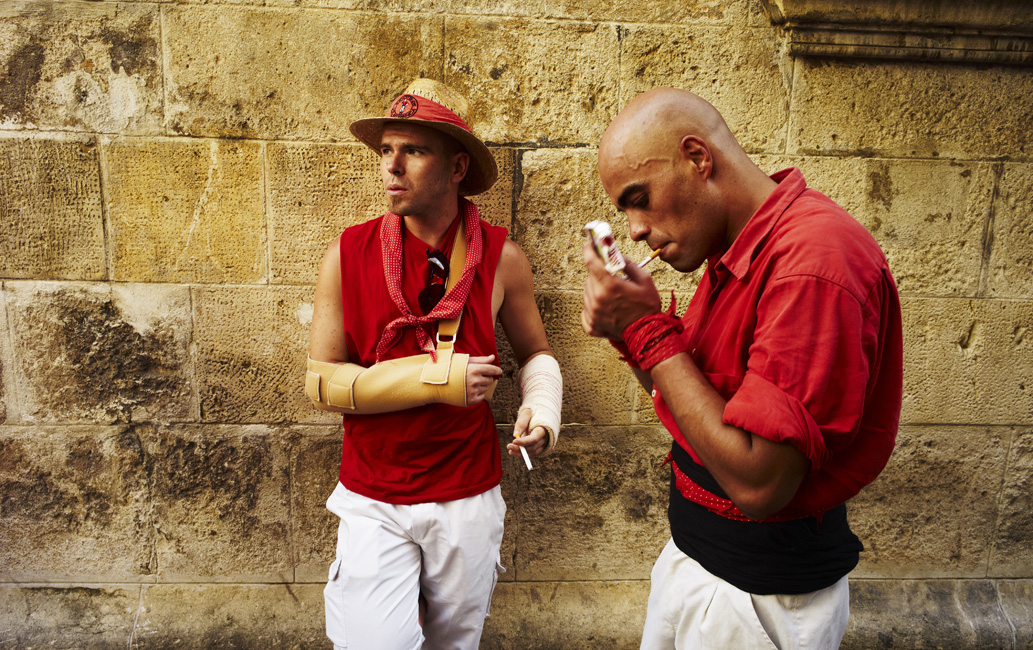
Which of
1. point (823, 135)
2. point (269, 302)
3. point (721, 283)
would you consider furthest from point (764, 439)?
point (269, 302)

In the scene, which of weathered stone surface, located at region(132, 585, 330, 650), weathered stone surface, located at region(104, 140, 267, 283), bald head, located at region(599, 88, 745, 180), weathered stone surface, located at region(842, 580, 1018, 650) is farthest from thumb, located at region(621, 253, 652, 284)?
weathered stone surface, located at region(842, 580, 1018, 650)

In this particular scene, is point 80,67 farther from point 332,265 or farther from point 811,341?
point 811,341

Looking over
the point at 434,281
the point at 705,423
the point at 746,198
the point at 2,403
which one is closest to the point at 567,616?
the point at 434,281

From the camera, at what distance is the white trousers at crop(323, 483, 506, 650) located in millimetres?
2047

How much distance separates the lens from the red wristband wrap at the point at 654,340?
1.38 metres

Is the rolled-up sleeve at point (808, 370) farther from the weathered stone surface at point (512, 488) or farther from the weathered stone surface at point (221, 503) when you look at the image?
the weathered stone surface at point (221, 503)

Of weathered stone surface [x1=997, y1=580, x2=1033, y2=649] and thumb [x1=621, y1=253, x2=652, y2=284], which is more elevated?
thumb [x1=621, y1=253, x2=652, y2=284]

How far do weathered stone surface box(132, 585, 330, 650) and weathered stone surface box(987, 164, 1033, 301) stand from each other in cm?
351

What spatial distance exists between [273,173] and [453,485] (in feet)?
5.12

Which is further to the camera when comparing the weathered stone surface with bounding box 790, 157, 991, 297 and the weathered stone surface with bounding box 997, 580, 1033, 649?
the weathered stone surface with bounding box 997, 580, 1033, 649

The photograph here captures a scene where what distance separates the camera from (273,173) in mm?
2674

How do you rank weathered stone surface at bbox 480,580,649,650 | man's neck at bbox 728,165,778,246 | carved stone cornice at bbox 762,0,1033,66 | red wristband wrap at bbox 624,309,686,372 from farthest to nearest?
weathered stone surface at bbox 480,580,649,650, carved stone cornice at bbox 762,0,1033,66, man's neck at bbox 728,165,778,246, red wristband wrap at bbox 624,309,686,372

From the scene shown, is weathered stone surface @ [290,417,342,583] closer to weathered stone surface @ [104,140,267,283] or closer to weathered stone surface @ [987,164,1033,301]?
weathered stone surface @ [104,140,267,283]

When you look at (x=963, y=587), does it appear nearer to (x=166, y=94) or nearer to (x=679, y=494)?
(x=679, y=494)
